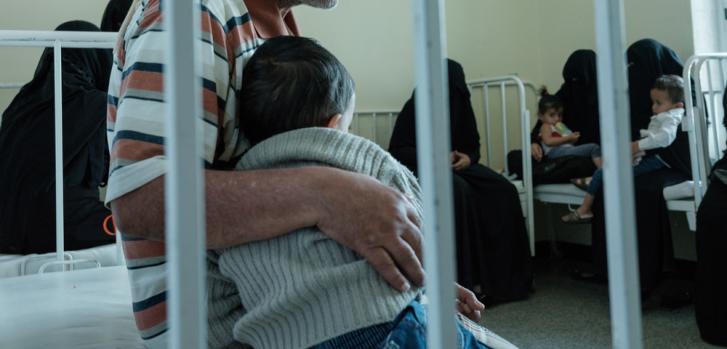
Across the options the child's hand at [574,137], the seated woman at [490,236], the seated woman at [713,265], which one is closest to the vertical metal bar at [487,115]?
the child's hand at [574,137]

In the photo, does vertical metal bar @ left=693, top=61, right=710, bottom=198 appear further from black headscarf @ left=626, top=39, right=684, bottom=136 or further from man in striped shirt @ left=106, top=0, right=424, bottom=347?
man in striped shirt @ left=106, top=0, right=424, bottom=347

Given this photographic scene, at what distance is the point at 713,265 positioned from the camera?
2.12 metres

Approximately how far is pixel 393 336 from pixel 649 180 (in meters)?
2.19

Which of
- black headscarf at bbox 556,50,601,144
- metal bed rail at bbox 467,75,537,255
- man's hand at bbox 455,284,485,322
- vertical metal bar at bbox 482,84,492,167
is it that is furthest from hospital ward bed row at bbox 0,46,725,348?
vertical metal bar at bbox 482,84,492,167

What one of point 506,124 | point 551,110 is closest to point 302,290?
point 551,110

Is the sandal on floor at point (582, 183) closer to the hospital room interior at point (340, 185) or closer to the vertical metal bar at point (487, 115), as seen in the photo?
the hospital room interior at point (340, 185)

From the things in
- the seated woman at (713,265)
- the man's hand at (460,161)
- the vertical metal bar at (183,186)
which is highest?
the vertical metal bar at (183,186)

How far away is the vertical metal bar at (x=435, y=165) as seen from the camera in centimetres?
42

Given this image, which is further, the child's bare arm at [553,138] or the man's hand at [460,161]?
the child's bare arm at [553,138]

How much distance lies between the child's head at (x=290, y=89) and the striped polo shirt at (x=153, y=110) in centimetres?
3

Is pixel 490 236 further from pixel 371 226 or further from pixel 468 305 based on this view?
pixel 371 226

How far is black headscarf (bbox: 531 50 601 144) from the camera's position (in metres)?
3.22

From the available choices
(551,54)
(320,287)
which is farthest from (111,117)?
(551,54)

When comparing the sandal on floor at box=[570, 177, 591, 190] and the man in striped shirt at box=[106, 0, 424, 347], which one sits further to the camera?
the sandal on floor at box=[570, 177, 591, 190]
